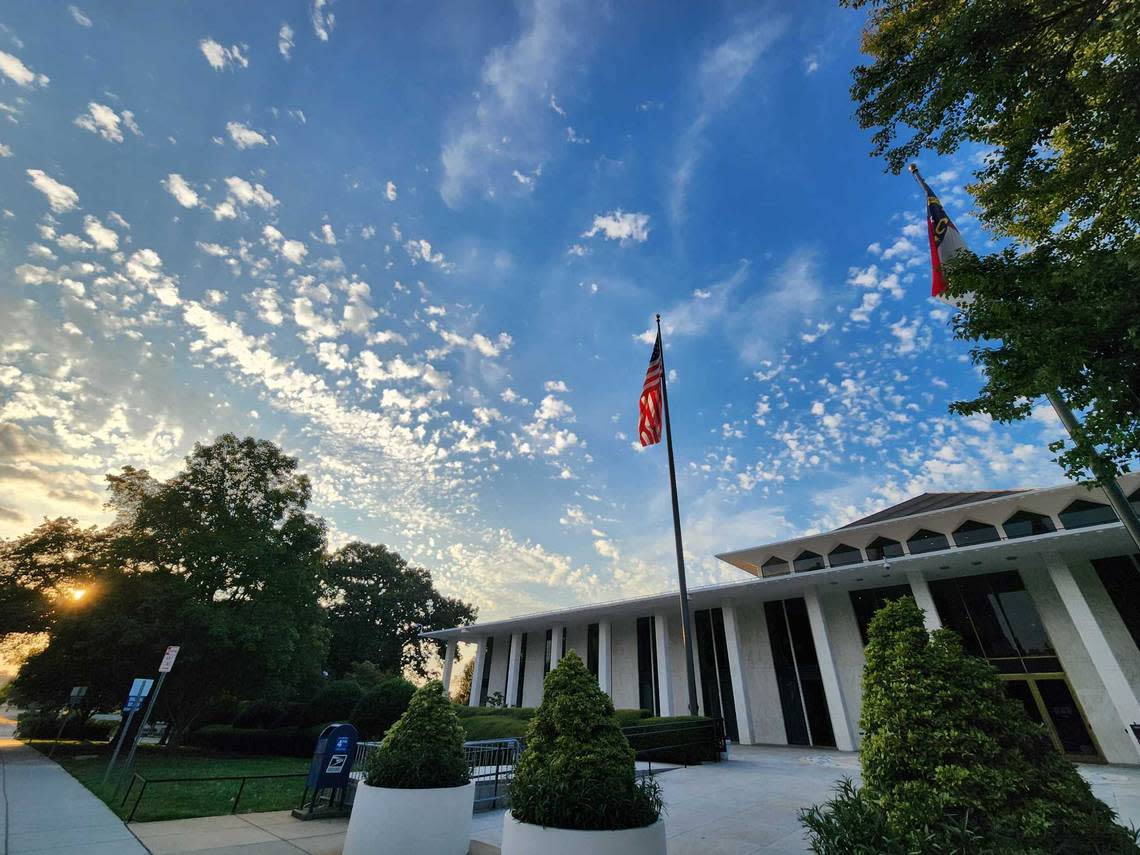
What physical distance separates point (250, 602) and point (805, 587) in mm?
24451

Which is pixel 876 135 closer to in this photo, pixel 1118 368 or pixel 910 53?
pixel 910 53

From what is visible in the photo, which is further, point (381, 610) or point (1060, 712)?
point (381, 610)

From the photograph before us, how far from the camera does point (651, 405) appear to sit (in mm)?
16984

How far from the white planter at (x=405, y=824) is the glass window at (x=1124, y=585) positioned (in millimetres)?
21285

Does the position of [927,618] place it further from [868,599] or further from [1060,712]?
[1060,712]

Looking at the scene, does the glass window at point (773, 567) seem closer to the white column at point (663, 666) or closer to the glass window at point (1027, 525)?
the white column at point (663, 666)

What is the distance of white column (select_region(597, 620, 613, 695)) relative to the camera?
25594 mm

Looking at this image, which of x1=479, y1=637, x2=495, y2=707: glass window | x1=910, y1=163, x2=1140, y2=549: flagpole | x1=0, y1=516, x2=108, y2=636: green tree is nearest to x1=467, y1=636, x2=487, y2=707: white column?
x1=479, y1=637, x2=495, y2=707: glass window

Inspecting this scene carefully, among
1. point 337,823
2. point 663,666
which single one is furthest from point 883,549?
point 337,823

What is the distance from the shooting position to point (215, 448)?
2525cm

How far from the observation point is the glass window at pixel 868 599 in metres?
A: 19.8

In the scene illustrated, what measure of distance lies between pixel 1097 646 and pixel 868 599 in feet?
21.7

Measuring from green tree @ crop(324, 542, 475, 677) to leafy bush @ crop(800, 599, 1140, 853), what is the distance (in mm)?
48216

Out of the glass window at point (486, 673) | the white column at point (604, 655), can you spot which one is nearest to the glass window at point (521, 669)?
the glass window at point (486, 673)
